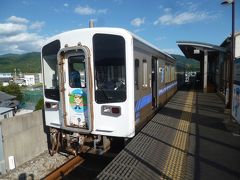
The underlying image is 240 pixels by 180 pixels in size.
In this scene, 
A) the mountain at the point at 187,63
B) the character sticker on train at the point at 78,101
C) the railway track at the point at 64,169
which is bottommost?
the railway track at the point at 64,169

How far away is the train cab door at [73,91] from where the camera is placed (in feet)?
16.9

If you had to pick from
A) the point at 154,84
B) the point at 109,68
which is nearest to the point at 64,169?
the point at 109,68

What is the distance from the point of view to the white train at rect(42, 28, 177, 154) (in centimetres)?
470

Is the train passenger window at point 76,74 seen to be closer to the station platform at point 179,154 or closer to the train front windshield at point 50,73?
the train front windshield at point 50,73

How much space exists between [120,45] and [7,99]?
26.9 m

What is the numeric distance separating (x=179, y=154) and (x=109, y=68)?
7.35 feet

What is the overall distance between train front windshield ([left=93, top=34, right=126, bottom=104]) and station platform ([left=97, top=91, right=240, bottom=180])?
1158mm

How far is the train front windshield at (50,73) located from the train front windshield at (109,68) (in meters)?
1.28

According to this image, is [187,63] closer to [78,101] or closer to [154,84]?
[154,84]

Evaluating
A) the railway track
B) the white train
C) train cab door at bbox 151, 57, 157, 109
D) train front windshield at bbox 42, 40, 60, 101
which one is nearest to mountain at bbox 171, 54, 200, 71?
train cab door at bbox 151, 57, 157, 109

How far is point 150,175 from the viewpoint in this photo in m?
3.62

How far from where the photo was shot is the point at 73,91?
5277 millimetres

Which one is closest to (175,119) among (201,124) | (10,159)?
(201,124)

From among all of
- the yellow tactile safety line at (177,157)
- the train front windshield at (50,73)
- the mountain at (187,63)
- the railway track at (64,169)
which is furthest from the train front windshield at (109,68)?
the mountain at (187,63)
